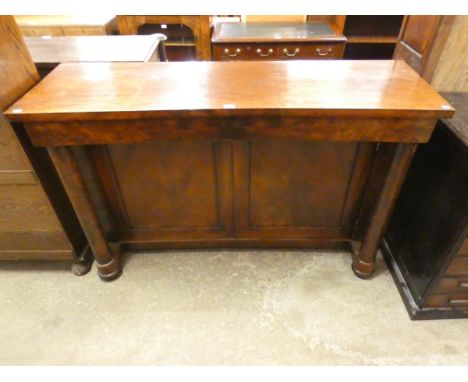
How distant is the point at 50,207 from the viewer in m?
1.26

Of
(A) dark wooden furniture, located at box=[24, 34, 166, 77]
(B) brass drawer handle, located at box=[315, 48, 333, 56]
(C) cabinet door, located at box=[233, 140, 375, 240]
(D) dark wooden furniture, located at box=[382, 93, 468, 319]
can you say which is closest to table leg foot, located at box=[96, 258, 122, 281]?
(C) cabinet door, located at box=[233, 140, 375, 240]

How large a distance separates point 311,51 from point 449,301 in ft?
6.90

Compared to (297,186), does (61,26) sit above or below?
above

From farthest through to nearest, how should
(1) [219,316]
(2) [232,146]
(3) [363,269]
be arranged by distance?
(3) [363,269]
(1) [219,316]
(2) [232,146]

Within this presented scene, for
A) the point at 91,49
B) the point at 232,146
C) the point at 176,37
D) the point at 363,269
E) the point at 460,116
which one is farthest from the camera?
the point at 176,37

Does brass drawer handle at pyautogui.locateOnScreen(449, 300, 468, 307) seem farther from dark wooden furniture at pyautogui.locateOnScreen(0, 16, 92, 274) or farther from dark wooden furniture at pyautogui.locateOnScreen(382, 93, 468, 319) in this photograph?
dark wooden furniture at pyautogui.locateOnScreen(0, 16, 92, 274)

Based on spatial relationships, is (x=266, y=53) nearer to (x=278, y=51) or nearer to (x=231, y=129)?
(x=278, y=51)

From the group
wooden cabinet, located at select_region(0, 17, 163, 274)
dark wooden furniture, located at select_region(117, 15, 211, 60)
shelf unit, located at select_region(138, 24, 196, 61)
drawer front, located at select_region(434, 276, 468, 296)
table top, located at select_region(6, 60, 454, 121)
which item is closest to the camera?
table top, located at select_region(6, 60, 454, 121)

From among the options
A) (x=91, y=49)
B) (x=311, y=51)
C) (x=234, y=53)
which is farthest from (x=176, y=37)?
(x=91, y=49)

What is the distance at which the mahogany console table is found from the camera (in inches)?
37.4

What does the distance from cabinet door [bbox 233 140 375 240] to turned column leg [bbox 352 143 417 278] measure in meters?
0.13

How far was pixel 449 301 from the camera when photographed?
1.22 metres
